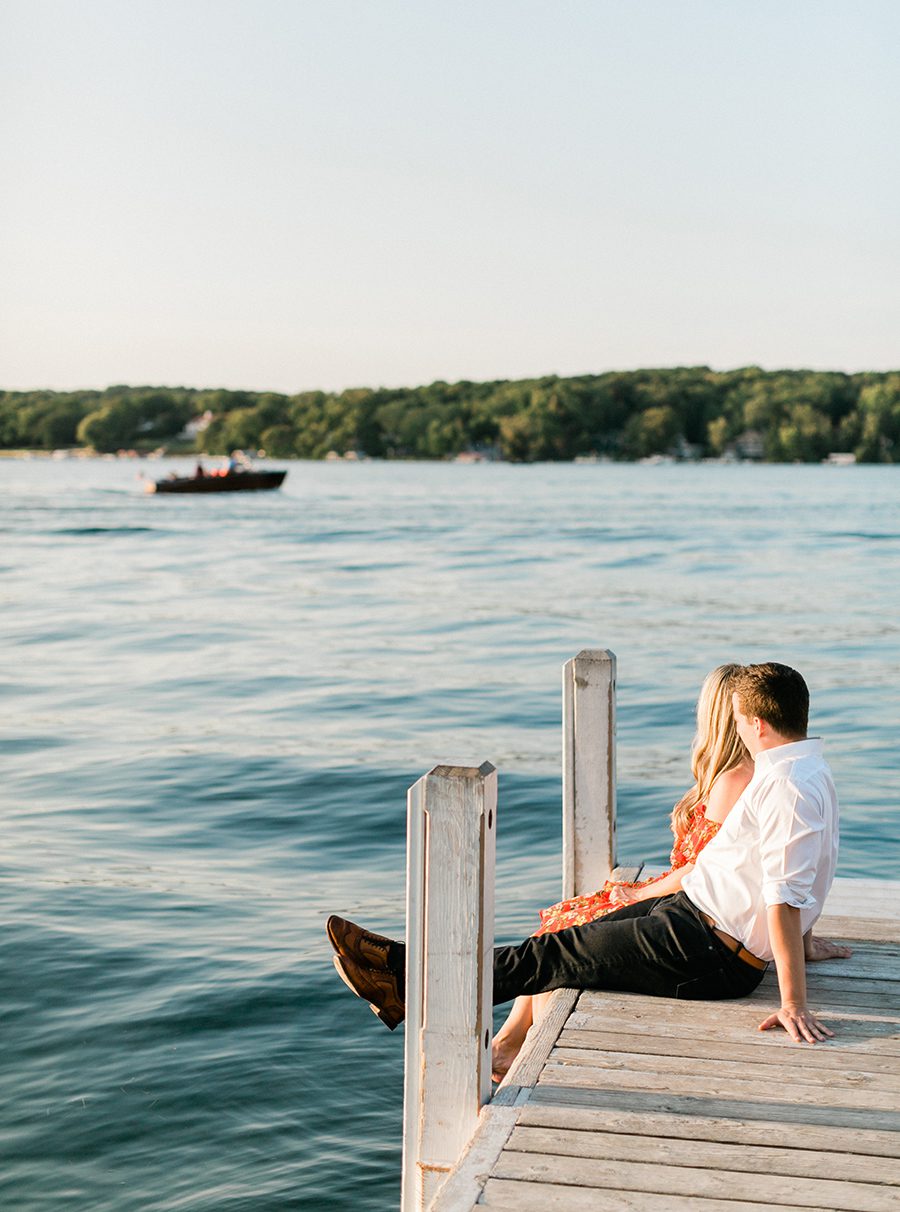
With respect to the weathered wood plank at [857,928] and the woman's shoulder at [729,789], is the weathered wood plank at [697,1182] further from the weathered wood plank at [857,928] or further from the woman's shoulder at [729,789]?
the weathered wood plank at [857,928]

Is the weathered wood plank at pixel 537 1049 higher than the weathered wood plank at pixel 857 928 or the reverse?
higher

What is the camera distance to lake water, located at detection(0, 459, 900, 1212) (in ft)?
21.7

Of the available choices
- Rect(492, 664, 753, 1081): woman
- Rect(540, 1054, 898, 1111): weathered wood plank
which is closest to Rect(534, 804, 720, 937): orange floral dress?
Rect(492, 664, 753, 1081): woman

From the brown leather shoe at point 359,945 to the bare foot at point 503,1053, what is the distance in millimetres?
673

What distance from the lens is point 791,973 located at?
4383mm

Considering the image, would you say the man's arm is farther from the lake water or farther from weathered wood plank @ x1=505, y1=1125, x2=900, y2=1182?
the lake water

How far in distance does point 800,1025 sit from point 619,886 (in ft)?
3.41

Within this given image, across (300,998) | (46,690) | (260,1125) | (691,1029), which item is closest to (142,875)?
(300,998)

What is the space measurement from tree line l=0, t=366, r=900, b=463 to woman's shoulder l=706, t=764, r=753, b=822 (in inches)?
5216

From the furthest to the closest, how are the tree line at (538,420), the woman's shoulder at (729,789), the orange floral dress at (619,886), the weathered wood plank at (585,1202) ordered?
the tree line at (538,420) < the orange floral dress at (619,886) < the woman's shoulder at (729,789) < the weathered wood plank at (585,1202)

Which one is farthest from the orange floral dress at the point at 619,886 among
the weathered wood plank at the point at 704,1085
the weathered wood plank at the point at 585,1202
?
the weathered wood plank at the point at 585,1202

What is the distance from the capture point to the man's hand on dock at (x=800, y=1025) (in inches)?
172

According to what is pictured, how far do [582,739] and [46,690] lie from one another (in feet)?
47.1

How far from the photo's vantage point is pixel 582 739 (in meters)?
6.06
